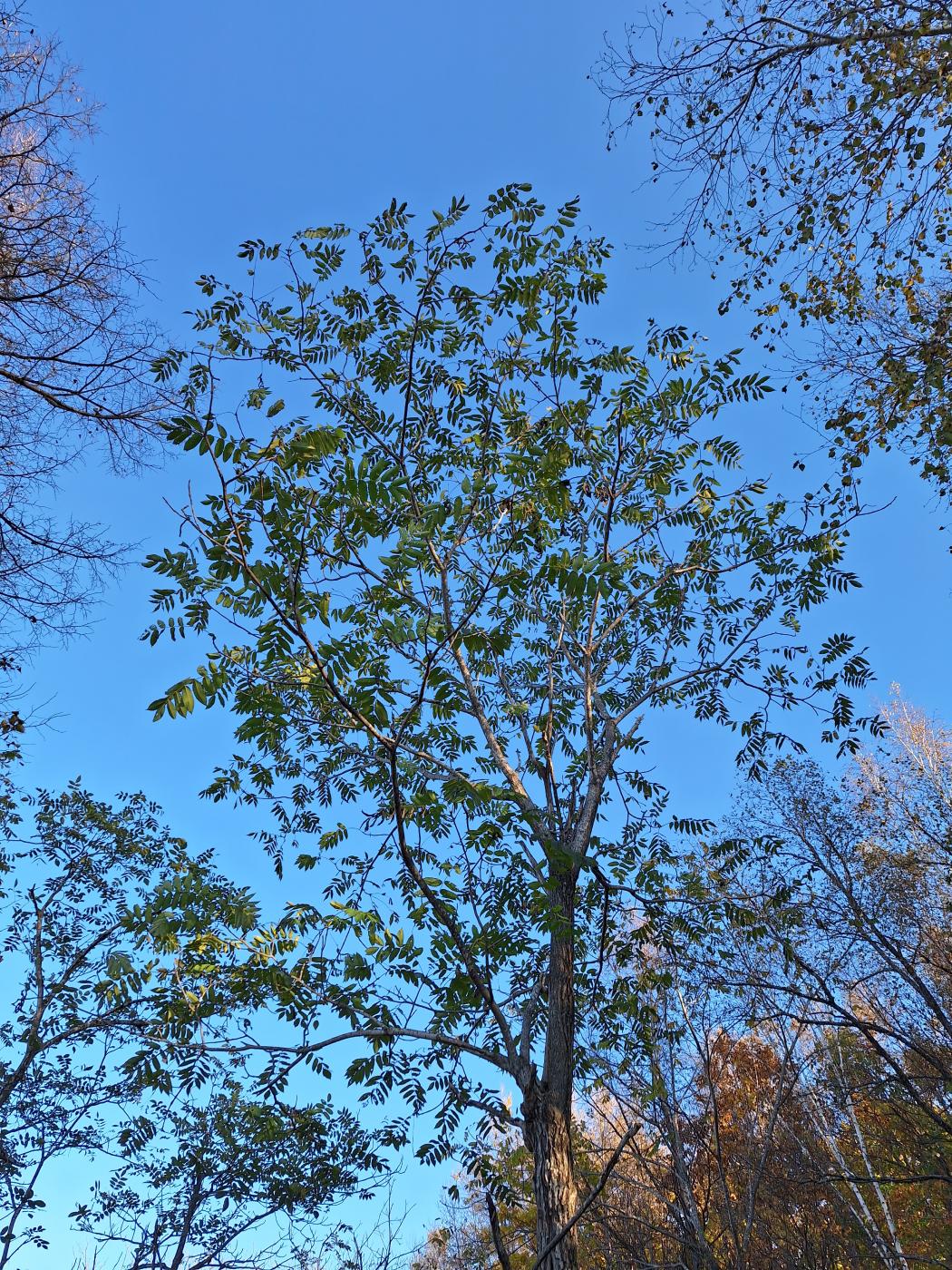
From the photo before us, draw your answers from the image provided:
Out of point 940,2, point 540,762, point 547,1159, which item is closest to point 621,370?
point 940,2

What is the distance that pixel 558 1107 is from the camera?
4793mm

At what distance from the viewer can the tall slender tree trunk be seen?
4461 mm

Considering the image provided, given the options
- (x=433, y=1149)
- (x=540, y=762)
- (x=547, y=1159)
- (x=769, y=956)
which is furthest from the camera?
(x=769, y=956)

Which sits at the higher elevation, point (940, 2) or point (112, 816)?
point (112, 816)

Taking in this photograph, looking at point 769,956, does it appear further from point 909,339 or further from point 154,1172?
point 154,1172

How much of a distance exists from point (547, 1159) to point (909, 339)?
621cm

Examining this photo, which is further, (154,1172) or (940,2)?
(154,1172)

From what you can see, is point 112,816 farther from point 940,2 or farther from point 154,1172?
point 940,2

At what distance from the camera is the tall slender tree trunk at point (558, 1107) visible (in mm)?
4461

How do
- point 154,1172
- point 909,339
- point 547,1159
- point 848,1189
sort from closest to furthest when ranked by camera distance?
point 547,1159, point 909,339, point 154,1172, point 848,1189

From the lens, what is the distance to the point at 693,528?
22.8 ft

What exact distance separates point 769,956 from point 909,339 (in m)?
8.24

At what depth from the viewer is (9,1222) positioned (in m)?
11.6

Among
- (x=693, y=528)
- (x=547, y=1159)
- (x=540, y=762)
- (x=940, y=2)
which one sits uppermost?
(x=940, y=2)
